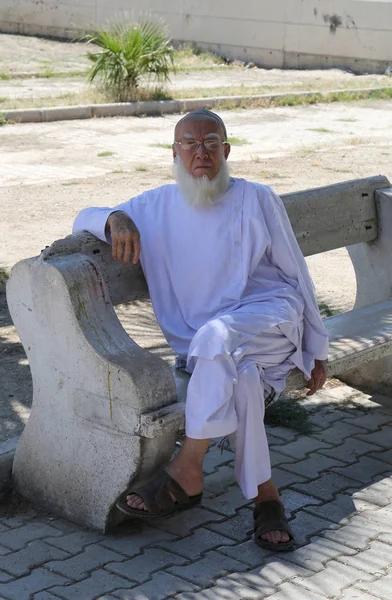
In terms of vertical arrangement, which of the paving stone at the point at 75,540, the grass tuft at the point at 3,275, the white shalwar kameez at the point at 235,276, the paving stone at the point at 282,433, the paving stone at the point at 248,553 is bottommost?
the paving stone at the point at 75,540

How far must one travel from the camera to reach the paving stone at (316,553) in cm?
364

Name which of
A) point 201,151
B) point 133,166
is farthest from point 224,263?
point 133,166

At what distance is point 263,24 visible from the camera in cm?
2222

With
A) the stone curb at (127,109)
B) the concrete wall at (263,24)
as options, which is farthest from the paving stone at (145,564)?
the concrete wall at (263,24)

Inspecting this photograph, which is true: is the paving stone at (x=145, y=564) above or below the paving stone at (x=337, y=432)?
below

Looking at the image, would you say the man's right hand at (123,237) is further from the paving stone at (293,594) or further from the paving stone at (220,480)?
the paving stone at (293,594)

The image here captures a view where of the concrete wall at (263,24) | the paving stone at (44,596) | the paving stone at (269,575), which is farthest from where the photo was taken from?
the concrete wall at (263,24)

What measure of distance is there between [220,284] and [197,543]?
3.19ft

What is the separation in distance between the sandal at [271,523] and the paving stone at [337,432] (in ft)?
3.22

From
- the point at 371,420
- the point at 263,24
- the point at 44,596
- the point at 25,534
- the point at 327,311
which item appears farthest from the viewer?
the point at 263,24

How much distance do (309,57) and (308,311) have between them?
18.6 meters

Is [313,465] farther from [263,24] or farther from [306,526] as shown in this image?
[263,24]

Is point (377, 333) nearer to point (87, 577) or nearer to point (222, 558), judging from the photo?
point (222, 558)

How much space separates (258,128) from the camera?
13938 millimetres
